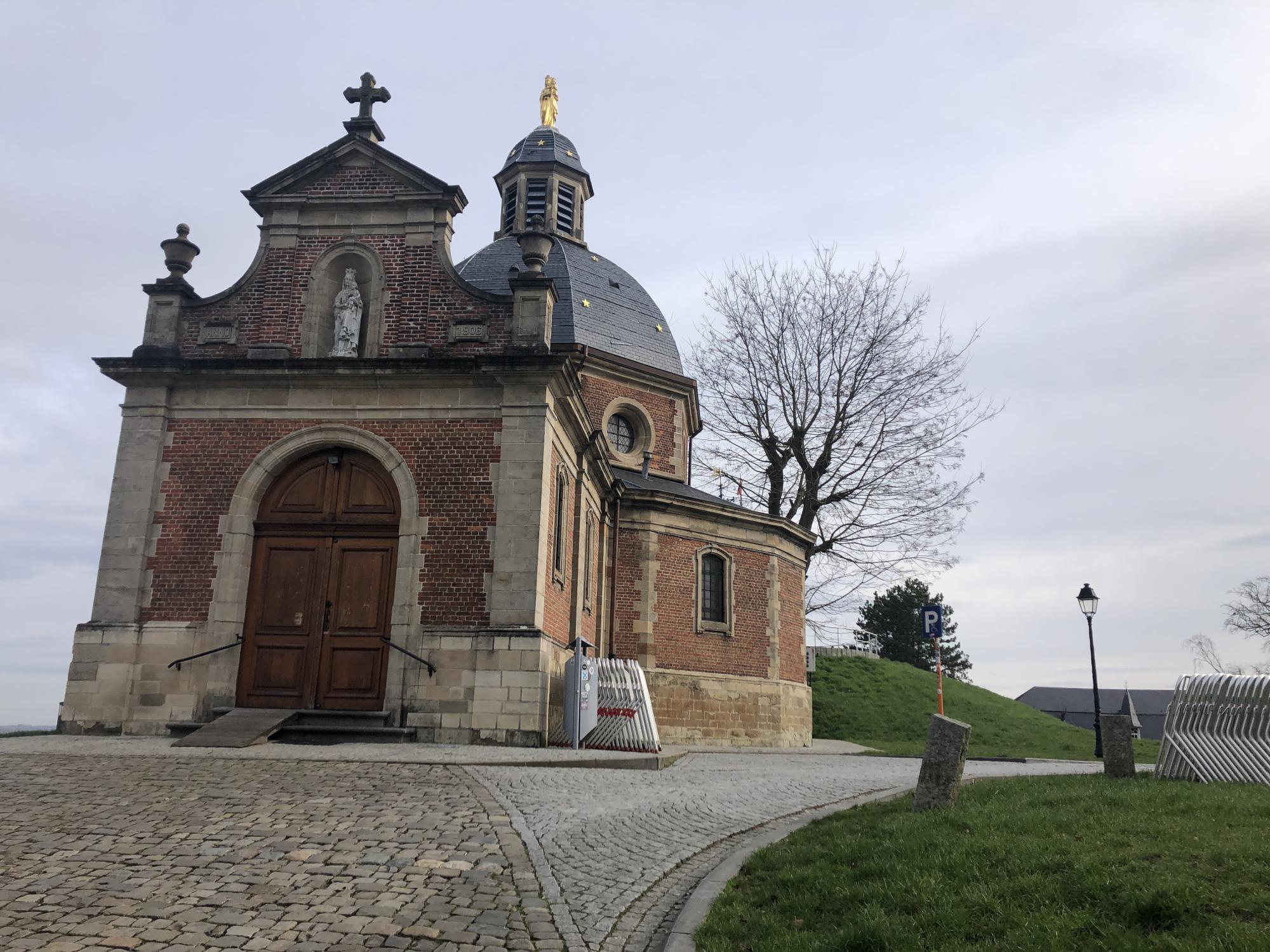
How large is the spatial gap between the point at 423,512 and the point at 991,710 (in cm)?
2229

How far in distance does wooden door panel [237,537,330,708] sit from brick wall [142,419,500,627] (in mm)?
737

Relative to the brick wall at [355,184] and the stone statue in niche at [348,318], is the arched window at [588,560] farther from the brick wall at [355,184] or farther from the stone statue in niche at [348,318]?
the brick wall at [355,184]

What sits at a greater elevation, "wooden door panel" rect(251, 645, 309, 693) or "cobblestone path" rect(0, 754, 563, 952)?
"wooden door panel" rect(251, 645, 309, 693)

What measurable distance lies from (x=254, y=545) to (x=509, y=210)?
2076 cm

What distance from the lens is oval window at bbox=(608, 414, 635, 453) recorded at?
Result: 2581cm

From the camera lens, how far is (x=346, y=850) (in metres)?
6.55

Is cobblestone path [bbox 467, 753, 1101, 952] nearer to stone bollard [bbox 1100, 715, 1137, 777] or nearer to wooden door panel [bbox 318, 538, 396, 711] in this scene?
stone bollard [bbox 1100, 715, 1137, 777]

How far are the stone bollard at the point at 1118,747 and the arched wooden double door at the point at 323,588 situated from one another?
371 inches

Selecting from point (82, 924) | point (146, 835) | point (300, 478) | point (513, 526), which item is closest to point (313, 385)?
point (300, 478)

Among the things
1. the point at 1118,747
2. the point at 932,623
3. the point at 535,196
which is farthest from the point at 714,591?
the point at 535,196

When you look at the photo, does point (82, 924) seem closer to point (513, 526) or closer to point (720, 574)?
point (513, 526)

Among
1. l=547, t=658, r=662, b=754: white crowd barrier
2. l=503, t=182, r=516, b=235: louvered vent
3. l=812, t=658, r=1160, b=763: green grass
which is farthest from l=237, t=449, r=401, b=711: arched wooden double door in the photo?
l=503, t=182, r=516, b=235: louvered vent

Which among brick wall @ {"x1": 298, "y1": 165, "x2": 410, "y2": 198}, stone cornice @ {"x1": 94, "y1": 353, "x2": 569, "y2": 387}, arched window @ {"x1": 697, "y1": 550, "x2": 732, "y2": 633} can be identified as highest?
brick wall @ {"x1": 298, "y1": 165, "x2": 410, "y2": 198}

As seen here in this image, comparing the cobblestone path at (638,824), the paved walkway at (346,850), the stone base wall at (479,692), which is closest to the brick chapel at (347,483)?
the stone base wall at (479,692)
